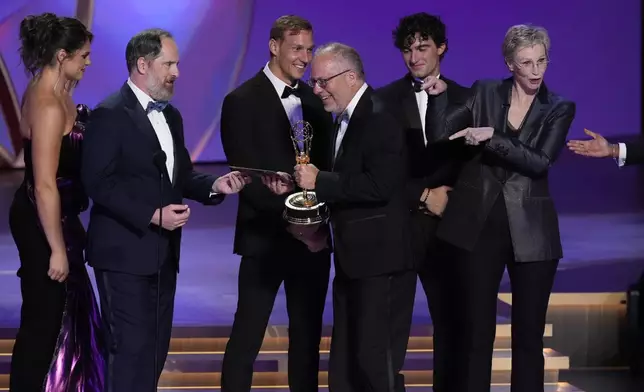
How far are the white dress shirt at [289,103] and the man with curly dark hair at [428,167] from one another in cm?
33

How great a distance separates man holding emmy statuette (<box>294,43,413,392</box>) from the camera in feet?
12.3

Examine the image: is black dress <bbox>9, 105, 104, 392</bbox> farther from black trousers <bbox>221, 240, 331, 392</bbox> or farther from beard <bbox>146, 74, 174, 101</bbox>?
black trousers <bbox>221, 240, 331, 392</bbox>

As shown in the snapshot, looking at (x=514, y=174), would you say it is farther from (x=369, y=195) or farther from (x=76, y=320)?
(x=76, y=320)

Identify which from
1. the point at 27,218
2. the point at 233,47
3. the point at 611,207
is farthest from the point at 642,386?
the point at 233,47

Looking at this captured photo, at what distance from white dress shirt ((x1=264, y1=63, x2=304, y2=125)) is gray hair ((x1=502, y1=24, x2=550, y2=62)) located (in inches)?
32.6

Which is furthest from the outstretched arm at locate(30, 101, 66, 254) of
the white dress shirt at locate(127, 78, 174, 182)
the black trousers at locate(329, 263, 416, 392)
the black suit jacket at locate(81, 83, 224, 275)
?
the black trousers at locate(329, 263, 416, 392)

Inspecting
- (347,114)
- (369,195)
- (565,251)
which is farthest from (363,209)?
(565,251)

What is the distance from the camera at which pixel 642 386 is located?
205 inches

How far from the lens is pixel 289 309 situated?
4.30m

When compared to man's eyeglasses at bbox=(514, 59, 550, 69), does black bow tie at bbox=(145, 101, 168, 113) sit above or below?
below

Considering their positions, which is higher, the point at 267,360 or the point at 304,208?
the point at 304,208

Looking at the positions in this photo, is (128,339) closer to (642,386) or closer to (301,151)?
(301,151)

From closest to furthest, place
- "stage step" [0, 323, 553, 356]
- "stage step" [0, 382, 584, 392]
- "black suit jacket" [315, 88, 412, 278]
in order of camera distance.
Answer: "black suit jacket" [315, 88, 412, 278], "stage step" [0, 382, 584, 392], "stage step" [0, 323, 553, 356]

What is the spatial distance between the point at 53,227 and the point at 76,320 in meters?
0.43
